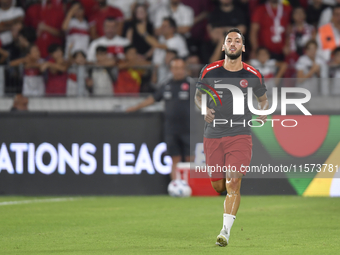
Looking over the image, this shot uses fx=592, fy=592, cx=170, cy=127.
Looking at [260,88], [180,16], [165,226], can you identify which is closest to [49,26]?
[180,16]

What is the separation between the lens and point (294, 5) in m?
14.2

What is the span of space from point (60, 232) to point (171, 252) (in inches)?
76.3

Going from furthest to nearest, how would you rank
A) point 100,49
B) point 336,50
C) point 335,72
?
A: point 100,49, point 336,50, point 335,72

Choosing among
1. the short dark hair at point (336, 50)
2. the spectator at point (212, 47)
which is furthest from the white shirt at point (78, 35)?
the short dark hair at point (336, 50)

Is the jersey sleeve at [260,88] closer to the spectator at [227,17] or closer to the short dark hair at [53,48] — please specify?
the spectator at [227,17]

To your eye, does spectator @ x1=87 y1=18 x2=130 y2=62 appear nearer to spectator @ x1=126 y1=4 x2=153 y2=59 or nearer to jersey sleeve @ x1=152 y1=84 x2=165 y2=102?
spectator @ x1=126 y1=4 x2=153 y2=59

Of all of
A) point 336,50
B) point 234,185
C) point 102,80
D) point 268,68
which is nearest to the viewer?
point 234,185

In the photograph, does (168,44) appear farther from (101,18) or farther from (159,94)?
(159,94)

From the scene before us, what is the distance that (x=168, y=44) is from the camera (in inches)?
523

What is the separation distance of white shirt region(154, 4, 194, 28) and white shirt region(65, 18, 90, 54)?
1680mm

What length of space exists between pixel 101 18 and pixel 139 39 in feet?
3.99

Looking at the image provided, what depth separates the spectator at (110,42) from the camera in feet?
43.2

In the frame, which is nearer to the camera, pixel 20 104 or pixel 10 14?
pixel 20 104

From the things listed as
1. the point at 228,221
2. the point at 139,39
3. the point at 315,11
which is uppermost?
the point at 315,11
